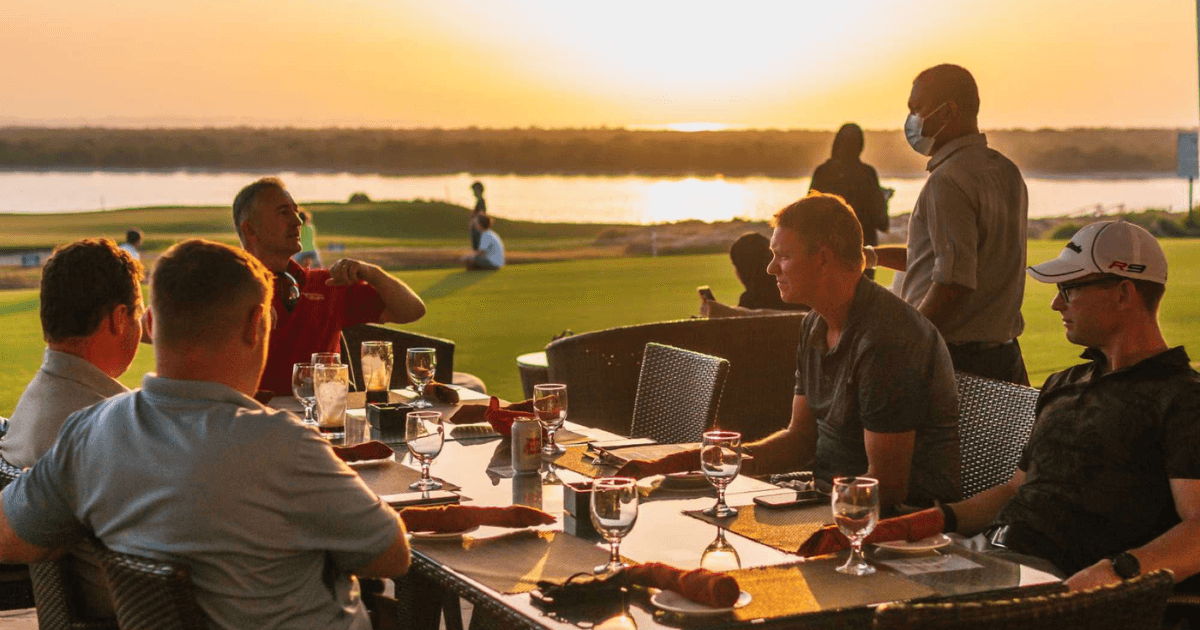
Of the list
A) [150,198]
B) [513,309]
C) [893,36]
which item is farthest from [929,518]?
[150,198]

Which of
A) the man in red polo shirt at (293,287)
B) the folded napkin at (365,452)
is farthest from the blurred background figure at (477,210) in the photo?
the folded napkin at (365,452)

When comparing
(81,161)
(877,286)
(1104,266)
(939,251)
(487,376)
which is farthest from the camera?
(81,161)

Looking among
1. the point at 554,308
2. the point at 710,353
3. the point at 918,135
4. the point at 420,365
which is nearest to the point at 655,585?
the point at 420,365

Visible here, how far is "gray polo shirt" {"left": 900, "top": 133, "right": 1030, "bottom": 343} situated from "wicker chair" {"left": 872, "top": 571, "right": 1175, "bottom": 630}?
3.07 meters

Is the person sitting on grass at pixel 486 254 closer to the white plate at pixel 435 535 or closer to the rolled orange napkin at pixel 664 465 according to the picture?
the rolled orange napkin at pixel 664 465

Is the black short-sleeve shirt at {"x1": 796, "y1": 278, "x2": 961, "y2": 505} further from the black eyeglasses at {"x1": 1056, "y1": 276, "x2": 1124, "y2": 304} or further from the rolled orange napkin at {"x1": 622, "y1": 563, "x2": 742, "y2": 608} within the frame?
the rolled orange napkin at {"x1": 622, "y1": 563, "x2": 742, "y2": 608}

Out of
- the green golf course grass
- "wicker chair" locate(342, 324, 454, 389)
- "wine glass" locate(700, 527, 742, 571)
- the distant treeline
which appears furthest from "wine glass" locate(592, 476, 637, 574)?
the distant treeline

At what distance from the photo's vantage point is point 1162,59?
13070 mm

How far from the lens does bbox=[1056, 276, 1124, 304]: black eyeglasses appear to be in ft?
9.41

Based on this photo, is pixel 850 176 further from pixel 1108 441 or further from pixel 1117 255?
pixel 1108 441

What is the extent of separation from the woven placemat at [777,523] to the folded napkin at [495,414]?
1117mm

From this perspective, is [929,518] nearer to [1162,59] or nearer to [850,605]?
[850,605]

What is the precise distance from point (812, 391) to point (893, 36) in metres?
10.4

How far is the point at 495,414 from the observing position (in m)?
3.88
